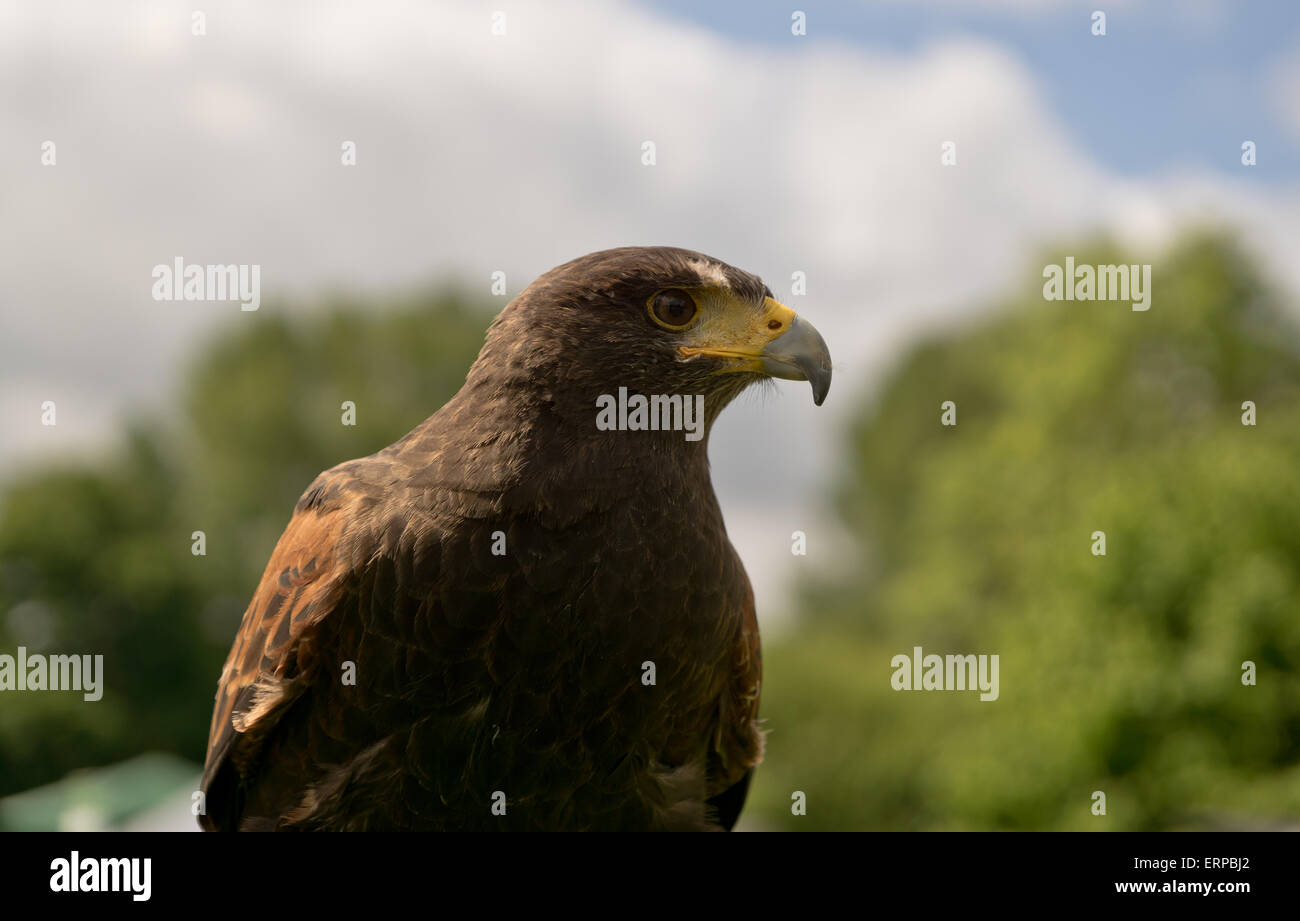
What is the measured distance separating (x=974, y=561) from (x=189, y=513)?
25.6m

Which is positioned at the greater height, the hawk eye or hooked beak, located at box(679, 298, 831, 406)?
the hawk eye

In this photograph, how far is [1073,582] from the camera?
23.8 metres

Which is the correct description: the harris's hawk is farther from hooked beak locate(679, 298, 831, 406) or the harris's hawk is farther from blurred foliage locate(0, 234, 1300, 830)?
blurred foliage locate(0, 234, 1300, 830)

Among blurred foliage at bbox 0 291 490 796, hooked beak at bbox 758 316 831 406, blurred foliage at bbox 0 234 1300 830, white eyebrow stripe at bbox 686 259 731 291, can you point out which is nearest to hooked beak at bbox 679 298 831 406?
hooked beak at bbox 758 316 831 406

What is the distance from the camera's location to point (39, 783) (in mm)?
27625

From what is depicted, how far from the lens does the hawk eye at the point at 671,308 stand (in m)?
4.05

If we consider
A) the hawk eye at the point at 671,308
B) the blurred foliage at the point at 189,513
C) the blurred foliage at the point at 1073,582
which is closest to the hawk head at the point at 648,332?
the hawk eye at the point at 671,308

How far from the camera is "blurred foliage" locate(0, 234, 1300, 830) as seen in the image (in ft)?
71.2

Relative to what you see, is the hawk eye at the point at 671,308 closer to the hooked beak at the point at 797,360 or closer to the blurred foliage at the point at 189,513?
the hooked beak at the point at 797,360

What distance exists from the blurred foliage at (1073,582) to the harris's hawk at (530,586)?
8.90 m

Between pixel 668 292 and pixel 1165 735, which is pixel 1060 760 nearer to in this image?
pixel 1165 735

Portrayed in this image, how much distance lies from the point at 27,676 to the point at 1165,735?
2663 cm

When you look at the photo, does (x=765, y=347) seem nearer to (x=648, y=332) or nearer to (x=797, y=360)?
(x=797, y=360)
